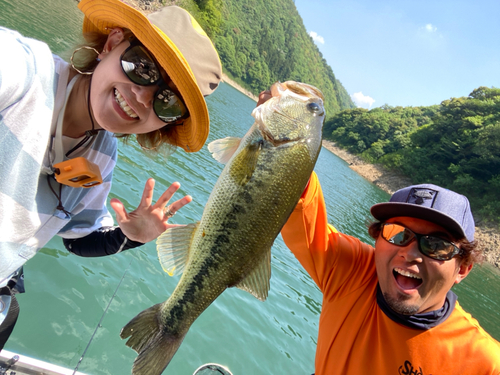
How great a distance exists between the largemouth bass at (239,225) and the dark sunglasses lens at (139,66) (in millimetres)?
624

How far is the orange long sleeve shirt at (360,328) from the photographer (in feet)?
7.91

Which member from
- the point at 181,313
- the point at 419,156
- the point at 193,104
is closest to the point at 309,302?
the point at 181,313

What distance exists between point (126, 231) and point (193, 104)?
110 centimetres

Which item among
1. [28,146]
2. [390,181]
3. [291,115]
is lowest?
[28,146]

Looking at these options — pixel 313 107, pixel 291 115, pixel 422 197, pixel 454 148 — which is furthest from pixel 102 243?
pixel 454 148

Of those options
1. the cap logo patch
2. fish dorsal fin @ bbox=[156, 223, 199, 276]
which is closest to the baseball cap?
the cap logo patch

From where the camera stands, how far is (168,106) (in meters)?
2.08

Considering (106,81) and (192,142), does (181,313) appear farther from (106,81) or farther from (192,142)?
(106,81)

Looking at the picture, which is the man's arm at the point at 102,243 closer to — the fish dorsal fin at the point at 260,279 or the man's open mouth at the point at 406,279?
the fish dorsal fin at the point at 260,279

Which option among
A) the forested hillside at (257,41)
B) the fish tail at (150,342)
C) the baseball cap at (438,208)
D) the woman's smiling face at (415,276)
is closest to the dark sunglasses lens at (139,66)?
the fish tail at (150,342)

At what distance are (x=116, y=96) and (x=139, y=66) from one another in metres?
0.25

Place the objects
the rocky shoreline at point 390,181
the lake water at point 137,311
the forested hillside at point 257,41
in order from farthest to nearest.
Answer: the forested hillside at point 257,41, the rocky shoreline at point 390,181, the lake water at point 137,311

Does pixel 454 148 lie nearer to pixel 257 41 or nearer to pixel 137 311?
pixel 137 311

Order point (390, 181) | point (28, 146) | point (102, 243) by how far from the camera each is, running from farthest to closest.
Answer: point (390, 181)
point (102, 243)
point (28, 146)
